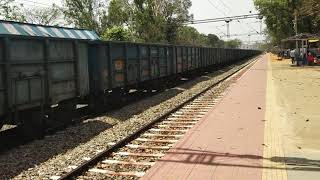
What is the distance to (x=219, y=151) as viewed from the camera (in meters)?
9.20

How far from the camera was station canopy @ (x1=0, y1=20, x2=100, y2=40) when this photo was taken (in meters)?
12.4

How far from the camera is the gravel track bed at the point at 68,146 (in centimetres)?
845

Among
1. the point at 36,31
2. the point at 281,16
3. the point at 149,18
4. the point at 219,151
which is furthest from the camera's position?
the point at 281,16

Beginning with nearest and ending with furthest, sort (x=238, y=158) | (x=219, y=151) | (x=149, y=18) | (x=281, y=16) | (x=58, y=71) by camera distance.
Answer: (x=238, y=158) → (x=219, y=151) → (x=58, y=71) → (x=149, y=18) → (x=281, y=16)

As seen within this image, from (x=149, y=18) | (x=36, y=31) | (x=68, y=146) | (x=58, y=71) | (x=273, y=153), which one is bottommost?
(x=68, y=146)

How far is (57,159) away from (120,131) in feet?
9.98

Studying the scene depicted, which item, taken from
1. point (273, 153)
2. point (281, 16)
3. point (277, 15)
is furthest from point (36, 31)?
point (277, 15)

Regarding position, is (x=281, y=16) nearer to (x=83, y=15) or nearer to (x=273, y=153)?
(x=83, y=15)

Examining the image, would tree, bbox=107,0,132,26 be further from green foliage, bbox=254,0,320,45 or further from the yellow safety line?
the yellow safety line

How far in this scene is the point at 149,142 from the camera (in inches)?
411

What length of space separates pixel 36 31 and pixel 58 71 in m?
2.49

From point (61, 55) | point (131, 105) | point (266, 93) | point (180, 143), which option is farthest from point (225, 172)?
point (266, 93)

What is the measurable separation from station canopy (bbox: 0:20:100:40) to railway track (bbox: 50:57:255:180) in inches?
153

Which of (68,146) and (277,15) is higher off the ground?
(277,15)
